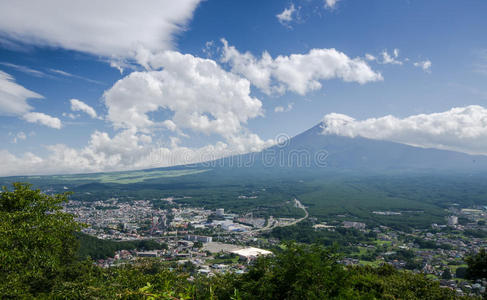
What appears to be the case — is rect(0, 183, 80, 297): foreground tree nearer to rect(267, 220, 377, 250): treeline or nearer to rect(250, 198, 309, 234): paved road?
rect(267, 220, 377, 250): treeline

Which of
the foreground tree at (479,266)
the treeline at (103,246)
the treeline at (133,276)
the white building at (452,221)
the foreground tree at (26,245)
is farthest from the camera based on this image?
the white building at (452,221)

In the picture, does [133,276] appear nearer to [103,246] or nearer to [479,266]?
[479,266]

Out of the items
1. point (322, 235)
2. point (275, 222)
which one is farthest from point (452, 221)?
point (275, 222)

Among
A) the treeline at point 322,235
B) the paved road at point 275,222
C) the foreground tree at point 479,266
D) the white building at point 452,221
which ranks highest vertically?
the foreground tree at point 479,266

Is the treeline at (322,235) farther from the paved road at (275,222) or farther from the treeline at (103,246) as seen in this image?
the treeline at (103,246)

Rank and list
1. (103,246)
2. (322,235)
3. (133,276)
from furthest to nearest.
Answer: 1. (322,235)
2. (103,246)
3. (133,276)

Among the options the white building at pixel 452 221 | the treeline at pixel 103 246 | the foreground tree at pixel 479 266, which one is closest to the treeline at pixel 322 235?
the white building at pixel 452 221

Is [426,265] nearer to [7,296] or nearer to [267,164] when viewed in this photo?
[7,296]

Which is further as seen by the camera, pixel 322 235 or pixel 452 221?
pixel 452 221

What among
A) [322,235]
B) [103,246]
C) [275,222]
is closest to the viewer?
[103,246]

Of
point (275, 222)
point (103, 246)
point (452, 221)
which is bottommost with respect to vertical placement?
point (275, 222)
